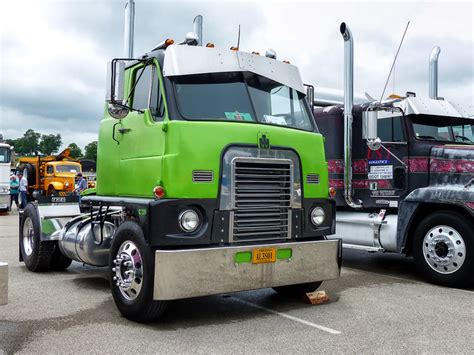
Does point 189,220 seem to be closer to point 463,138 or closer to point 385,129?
point 385,129

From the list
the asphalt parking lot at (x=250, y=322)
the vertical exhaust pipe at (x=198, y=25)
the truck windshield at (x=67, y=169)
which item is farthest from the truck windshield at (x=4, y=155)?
the vertical exhaust pipe at (x=198, y=25)

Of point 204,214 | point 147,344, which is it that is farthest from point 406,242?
point 147,344

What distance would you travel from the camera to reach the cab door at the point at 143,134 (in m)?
5.54

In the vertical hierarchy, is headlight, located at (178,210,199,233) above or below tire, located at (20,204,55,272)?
above

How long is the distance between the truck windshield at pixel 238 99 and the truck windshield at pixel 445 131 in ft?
9.66

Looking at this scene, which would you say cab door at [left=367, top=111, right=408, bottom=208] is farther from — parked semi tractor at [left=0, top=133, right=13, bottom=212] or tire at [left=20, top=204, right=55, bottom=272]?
parked semi tractor at [left=0, top=133, right=13, bottom=212]

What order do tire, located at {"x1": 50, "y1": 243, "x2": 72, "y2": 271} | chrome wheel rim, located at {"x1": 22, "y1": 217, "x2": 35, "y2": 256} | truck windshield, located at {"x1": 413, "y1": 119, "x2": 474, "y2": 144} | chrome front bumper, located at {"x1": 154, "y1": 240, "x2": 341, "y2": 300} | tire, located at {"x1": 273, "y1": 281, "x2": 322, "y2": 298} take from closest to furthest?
1. chrome front bumper, located at {"x1": 154, "y1": 240, "x2": 341, "y2": 300}
2. tire, located at {"x1": 273, "y1": 281, "x2": 322, "y2": 298}
3. tire, located at {"x1": 50, "y1": 243, "x2": 72, "y2": 271}
4. truck windshield, located at {"x1": 413, "y1": 119, "x2": 474, "y2": 144}
5. chrome wheel rim, located at {"x1": 22, "y1": 217, "x2": 35, "y2": 256}

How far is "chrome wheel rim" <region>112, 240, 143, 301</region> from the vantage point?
539 cm

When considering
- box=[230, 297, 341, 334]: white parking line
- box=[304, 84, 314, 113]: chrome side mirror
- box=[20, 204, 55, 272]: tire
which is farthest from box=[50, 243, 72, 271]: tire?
box=[304, 84, 314, 113]: chrome side mirror

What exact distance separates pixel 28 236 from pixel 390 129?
6.25 m

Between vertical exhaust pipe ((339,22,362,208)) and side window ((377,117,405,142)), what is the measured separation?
537 mm

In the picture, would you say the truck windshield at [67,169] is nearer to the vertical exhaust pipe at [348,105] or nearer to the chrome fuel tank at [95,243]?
the vertical exhaust pipe at [348,105]

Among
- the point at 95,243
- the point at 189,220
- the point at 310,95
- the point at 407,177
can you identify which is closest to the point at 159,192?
the point at 189,220

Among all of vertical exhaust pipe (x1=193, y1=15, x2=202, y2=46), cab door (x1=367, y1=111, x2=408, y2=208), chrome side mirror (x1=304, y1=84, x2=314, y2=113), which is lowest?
cab door (x1=367, y1=111, x2=408, y2=208)
